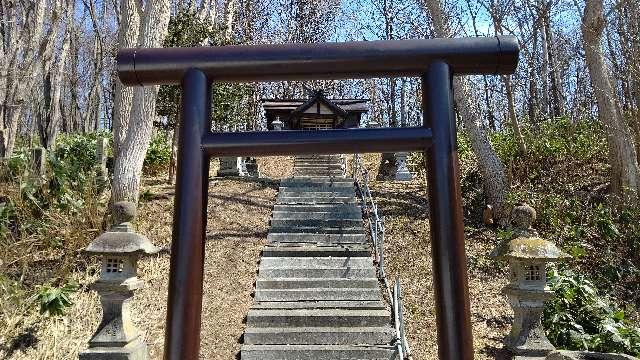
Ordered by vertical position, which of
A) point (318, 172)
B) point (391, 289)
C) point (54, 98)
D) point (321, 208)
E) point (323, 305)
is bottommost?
point (323, 305)

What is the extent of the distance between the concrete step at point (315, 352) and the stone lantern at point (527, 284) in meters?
1.53

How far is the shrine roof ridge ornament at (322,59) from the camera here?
5.07 ft

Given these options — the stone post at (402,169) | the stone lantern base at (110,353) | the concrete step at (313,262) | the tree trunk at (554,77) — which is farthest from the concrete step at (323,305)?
the tree trunk at (554,77)

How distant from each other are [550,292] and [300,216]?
5.52m

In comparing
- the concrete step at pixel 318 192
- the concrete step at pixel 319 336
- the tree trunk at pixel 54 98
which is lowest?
the concrete step at pixel 319 336

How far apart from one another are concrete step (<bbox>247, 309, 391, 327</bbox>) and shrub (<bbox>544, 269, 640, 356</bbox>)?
6.48 ft

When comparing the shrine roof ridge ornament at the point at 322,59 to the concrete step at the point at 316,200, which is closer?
the shrine roof ridge ornament at the point at 322,59

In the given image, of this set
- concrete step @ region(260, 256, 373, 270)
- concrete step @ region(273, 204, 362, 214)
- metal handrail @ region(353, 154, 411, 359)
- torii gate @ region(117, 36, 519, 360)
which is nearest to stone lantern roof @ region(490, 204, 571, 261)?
metal handrail @ region(353, 154, 411, 359)

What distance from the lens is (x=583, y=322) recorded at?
17.9ft

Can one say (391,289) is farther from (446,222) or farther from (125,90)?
(446,222)

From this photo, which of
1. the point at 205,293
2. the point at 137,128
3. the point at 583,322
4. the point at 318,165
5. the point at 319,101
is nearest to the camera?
the point at 583,322

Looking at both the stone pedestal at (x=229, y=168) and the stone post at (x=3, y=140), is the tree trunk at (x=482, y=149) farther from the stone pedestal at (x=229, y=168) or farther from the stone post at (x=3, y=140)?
the stone post at (x=3, y=140)

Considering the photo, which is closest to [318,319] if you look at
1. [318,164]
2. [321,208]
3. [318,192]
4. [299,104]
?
[321,208]

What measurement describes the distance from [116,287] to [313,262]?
135 inches
